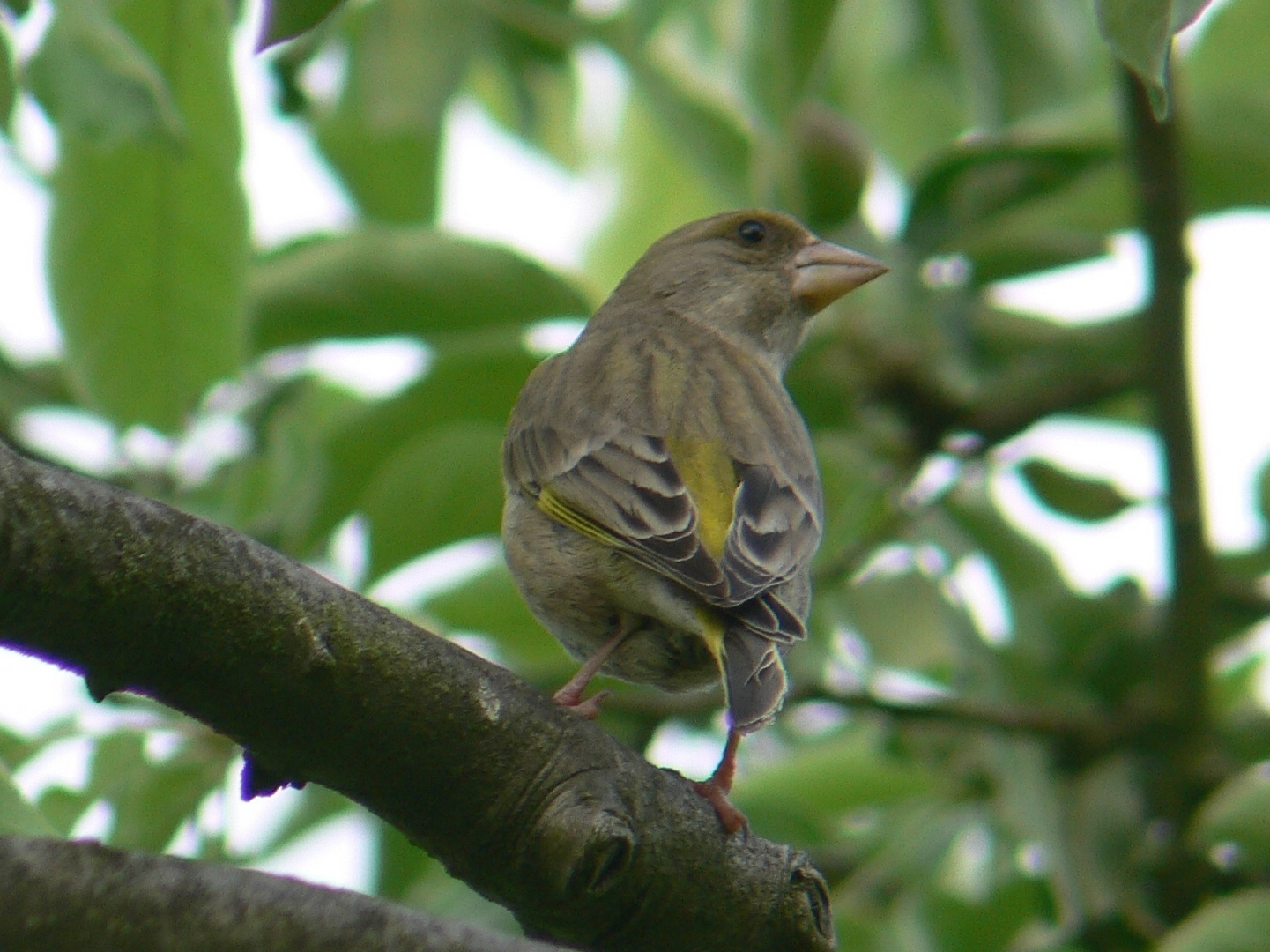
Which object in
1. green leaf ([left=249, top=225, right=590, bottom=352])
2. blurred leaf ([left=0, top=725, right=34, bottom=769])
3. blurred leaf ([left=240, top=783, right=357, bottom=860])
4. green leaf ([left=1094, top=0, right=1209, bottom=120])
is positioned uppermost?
green leaf ([left=1094, top=0, right=1209, bottom=120])

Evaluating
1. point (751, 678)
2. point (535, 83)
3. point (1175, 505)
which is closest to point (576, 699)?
point (751, 678)

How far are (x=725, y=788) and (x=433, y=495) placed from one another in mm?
1073

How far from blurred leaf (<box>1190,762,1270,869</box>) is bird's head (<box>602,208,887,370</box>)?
1.97 meters

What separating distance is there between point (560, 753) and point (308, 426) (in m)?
2.21

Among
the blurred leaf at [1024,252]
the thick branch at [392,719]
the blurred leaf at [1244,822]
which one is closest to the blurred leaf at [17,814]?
the thick branch at [392,719]

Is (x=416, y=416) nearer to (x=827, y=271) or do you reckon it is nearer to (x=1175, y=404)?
(x=827, y=271)

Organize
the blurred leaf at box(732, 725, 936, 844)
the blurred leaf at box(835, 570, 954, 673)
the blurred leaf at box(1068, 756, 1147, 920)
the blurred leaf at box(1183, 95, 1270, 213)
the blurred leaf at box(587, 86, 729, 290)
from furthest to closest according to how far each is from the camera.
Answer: the blurred leaf at box(587, 86, 729, 290) → the blurred leaf at box(835, 570, 954, 673) → the blurred leaf at box(732, 725, 936, 844) → the blurred leaf at box(1183, 95, 1270, 213) → the blurred leaf at box(1068, 756, 1147, 920)

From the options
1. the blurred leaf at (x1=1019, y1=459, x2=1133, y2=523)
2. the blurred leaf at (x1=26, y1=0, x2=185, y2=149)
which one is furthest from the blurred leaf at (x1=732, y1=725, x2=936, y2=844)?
the blurred leaf at (x1=26, y1=0, x2=185, y2=149)

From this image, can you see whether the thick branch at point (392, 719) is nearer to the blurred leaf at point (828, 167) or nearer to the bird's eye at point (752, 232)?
the blurred leaf at point (828, 167)

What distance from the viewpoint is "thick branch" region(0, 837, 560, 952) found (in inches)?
70.7

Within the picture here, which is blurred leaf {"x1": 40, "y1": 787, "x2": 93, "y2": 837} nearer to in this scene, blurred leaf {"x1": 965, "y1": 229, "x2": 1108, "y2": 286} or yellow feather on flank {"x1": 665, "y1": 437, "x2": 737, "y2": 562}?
yellow feather on flank {"x1": 665, "y1": 437, "x2": 737, "y2": 562}

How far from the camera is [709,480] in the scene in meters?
4.01

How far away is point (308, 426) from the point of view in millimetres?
4574

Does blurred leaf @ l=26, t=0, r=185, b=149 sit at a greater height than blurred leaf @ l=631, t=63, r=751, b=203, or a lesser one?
lesser
